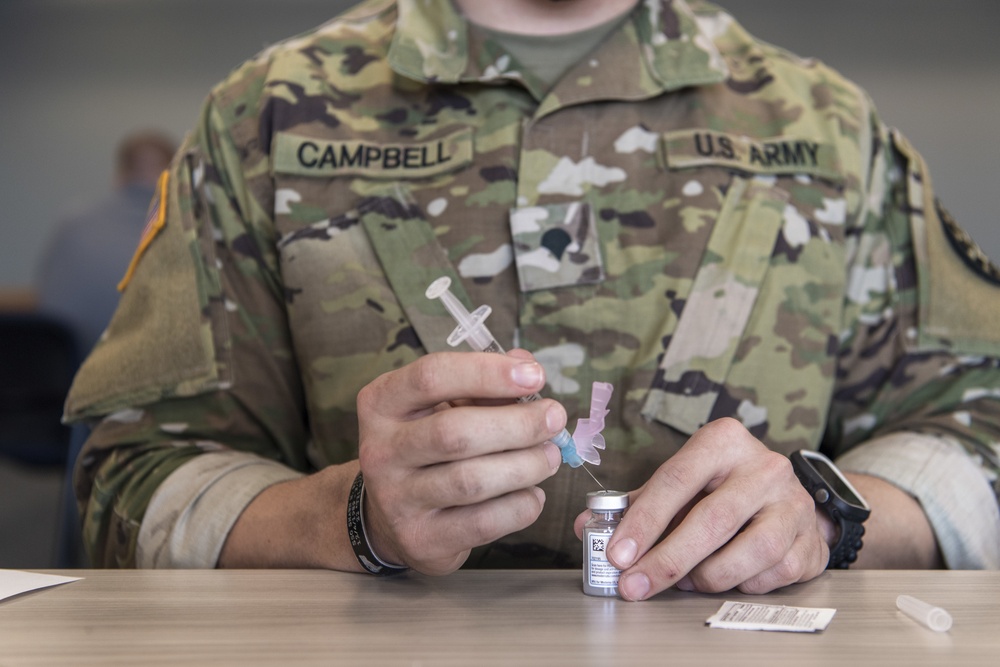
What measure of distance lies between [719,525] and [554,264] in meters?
0.45

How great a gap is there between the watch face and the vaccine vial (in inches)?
10.8

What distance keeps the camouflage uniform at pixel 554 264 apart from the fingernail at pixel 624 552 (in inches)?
12.5

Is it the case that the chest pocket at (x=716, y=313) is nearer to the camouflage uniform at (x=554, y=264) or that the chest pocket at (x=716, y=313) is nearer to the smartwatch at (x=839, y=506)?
the camouflage uniform at (x=554, y=264)

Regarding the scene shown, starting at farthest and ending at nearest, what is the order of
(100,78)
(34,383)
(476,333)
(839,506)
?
(100,78) < (34,383) < (839,506) < (476,333)

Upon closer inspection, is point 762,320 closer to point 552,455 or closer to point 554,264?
point 554,264

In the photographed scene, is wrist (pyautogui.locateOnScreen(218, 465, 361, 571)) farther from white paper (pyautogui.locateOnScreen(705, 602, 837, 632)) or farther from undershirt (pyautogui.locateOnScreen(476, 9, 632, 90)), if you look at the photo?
undershirt (pyautogui.locateOnScreen(476, 9, 632, 90))

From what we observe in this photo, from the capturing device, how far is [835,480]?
3.19ft

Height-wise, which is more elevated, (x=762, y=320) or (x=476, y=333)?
(x=476, y=333)

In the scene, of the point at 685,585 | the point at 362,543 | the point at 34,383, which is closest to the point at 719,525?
the point at 685,585

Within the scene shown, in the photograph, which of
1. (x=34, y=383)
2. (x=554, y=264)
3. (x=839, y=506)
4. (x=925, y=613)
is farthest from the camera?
(x=34, y=383)

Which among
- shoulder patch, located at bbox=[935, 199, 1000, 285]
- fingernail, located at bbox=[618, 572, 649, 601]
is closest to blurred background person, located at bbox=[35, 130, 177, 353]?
shoulder patch, located at bbox=[935, 199, 1000, 285]

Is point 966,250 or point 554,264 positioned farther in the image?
point 966,250

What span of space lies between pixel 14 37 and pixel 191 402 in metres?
5.33

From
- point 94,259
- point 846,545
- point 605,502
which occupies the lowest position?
point 94,259
